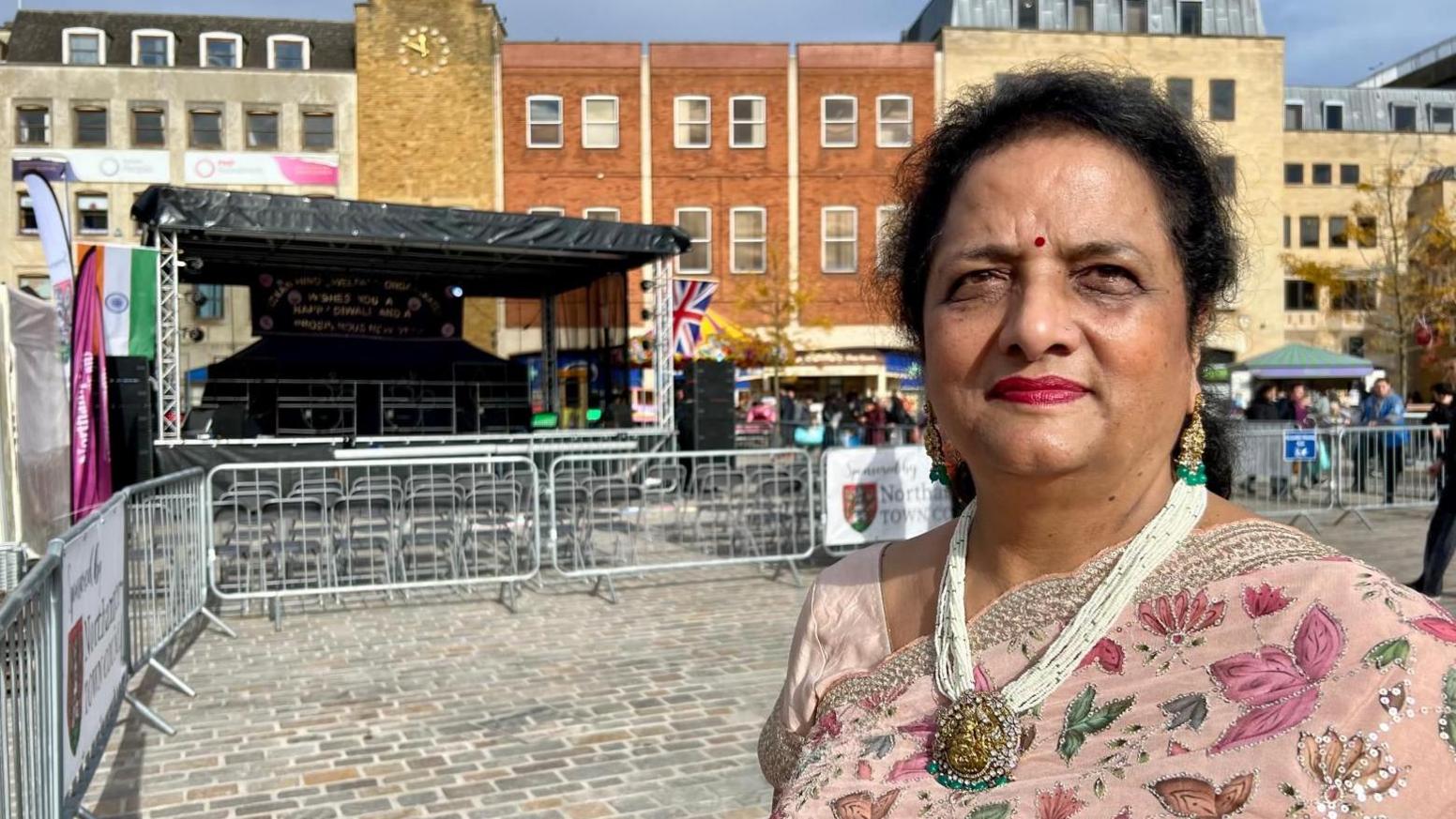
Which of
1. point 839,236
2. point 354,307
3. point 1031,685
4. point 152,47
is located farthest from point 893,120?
point 1031,685

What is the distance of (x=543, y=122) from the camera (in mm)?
34562

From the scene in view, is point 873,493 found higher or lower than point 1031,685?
lower

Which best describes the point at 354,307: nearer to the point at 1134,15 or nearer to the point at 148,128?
the point at 148,128

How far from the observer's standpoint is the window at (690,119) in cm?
3491

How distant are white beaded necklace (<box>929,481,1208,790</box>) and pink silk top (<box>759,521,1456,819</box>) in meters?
0.02

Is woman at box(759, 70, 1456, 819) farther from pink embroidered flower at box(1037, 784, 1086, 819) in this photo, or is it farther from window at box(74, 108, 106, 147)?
window at box(74, 108, 106, 147)

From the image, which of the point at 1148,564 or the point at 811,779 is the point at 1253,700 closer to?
the point at 1148,564

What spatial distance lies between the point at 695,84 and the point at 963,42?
8916 mm

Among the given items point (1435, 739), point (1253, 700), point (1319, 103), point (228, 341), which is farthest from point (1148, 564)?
point (1319, 103)

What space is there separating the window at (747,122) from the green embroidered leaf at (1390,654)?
3499 cm

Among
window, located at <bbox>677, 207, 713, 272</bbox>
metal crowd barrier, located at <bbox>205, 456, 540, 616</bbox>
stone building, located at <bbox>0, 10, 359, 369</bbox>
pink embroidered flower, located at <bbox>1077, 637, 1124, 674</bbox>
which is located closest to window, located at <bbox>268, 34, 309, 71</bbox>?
stone building, located at <bbox>0, 10, 359, 369</bbox>

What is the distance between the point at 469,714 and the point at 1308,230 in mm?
46178

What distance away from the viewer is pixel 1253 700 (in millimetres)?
1289

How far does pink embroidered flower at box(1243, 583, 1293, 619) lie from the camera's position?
4.40ft
